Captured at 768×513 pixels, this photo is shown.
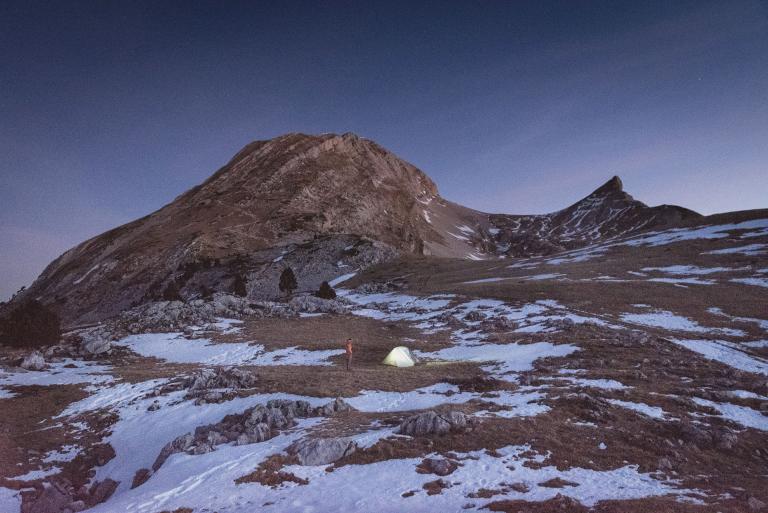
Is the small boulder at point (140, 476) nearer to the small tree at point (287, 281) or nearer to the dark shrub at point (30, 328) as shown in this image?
the dark shrub at point (30, 328)

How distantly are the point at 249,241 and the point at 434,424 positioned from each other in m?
125

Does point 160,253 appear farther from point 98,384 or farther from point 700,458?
point 700,458

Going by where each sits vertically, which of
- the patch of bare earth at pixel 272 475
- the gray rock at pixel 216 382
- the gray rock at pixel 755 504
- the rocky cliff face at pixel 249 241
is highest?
the rocky cliff face at pixel 249 241

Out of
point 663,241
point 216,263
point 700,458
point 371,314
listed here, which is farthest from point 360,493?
point 216,263

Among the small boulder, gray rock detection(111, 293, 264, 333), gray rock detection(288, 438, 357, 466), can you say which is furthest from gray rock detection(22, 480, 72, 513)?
gray rock detection(111, 293, 264, 333)

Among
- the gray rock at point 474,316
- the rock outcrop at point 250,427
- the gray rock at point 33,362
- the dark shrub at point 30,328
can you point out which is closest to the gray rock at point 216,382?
the rock outcrop at point 250,427

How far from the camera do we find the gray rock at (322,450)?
665 inches

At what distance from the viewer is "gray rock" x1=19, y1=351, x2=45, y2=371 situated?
116 feet

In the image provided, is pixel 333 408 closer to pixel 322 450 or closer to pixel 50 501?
pixel 322 450

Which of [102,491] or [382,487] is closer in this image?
[382,487]

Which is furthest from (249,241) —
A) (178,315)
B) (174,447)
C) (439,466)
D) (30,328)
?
(439,466)

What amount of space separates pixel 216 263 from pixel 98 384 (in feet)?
298

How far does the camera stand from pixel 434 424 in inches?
734

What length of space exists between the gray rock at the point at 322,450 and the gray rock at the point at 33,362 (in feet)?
97.0
